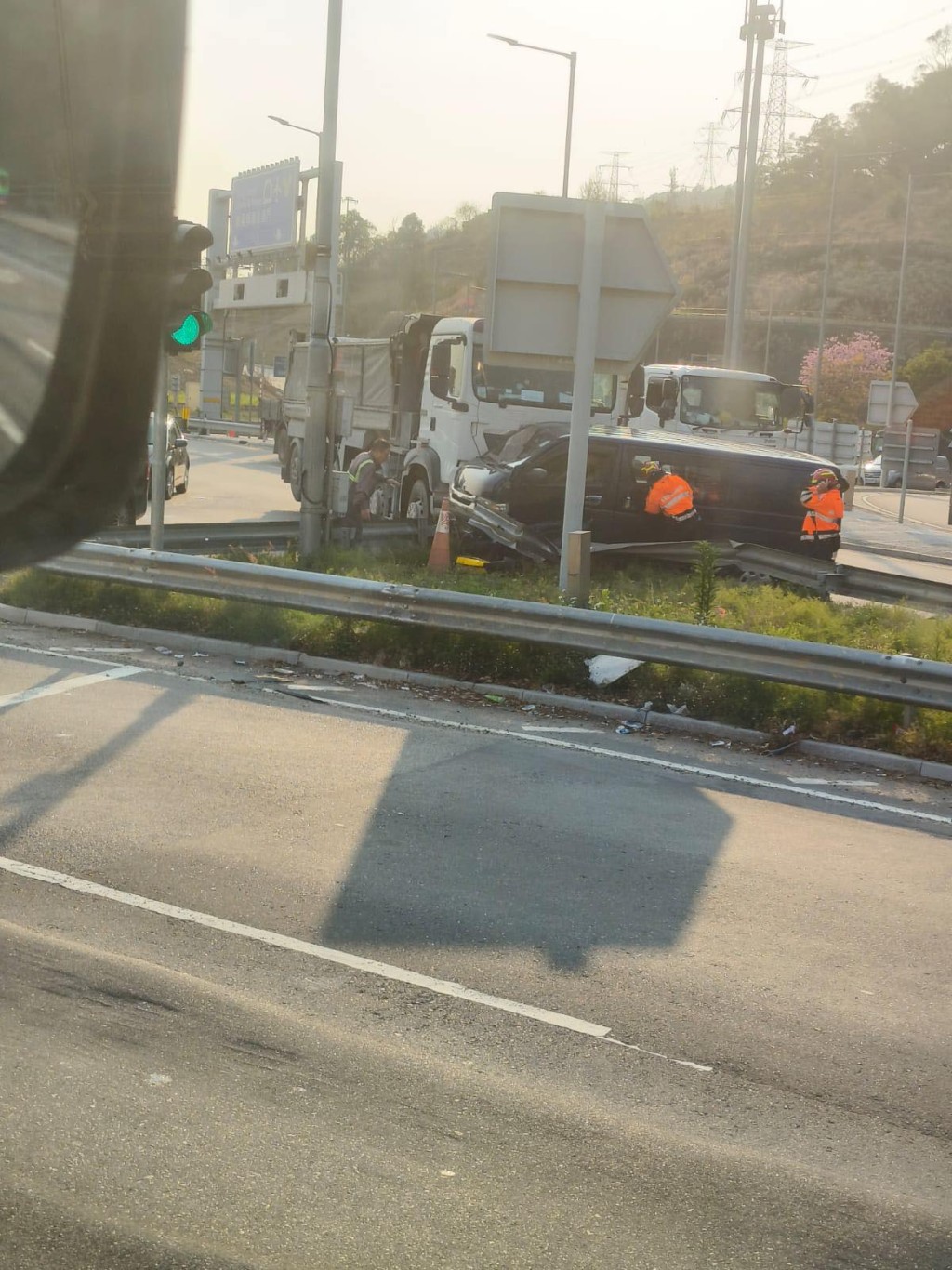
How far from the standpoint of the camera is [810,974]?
5613 mm

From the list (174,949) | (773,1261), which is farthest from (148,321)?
(174,949)

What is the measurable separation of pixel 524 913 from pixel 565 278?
7263 mm

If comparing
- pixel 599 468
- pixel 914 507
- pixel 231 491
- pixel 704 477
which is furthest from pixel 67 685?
pixel 914 507

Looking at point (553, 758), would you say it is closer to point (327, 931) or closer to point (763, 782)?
point (763, 782)

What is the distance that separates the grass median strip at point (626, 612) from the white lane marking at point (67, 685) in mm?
1559

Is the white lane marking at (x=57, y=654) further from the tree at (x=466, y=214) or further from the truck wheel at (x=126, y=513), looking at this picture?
the tree at (x=466, y=214)

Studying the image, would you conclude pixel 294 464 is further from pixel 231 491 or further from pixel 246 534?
pixel 246 534

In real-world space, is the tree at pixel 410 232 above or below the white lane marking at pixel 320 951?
above

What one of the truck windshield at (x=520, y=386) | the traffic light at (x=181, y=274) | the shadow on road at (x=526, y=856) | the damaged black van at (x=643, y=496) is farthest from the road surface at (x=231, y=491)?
the traffic light at (x=181, y=274)

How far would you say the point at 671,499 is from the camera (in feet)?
56.4

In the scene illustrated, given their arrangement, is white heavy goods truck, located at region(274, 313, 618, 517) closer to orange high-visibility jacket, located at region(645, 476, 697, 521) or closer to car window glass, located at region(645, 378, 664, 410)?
car window glass, located at region(645, 378, 664, 410)

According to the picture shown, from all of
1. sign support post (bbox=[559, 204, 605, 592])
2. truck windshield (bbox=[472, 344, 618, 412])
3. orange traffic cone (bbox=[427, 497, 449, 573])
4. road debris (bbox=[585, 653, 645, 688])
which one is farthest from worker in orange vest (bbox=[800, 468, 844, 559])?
road debris (bbox=[585, 653, 645, 688])

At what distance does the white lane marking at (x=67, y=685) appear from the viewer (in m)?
9.80

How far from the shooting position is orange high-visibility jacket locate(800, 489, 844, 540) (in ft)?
57.4
